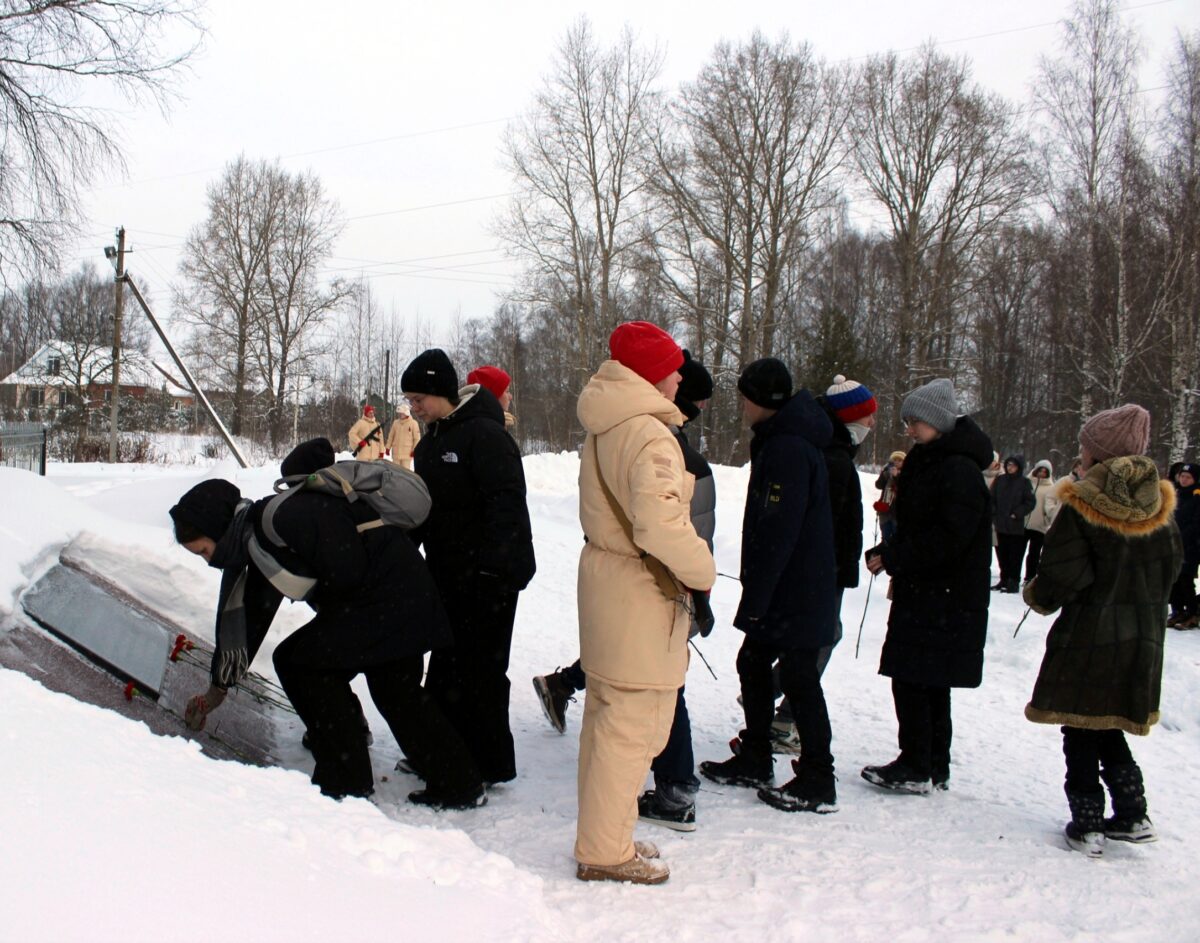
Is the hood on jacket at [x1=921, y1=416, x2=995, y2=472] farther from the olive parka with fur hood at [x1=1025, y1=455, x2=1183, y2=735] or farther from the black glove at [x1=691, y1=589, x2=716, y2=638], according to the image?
the black glove at [x1=691, y1=589, x2=716, y2=638]

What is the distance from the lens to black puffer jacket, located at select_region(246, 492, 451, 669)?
10.4 ft

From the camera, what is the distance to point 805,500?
363 cm

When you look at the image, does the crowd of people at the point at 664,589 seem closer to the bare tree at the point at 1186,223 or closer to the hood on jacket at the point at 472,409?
the hood on jacket at the point at 472,409

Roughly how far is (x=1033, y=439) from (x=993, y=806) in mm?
36407

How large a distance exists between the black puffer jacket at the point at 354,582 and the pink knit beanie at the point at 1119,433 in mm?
2673

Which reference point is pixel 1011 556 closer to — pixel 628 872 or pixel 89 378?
pixel 628 872

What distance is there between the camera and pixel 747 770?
3951 millimetres

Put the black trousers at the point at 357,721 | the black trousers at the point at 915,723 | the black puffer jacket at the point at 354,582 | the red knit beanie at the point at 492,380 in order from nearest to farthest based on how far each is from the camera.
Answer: the black puffer jacket at the point at 354,582, the black trousers at the point at 357,721, the black trousers at the point at 915,723, the red knit beanie at the point at 492,380

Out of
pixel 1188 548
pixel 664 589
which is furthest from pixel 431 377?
pixel 1188 548

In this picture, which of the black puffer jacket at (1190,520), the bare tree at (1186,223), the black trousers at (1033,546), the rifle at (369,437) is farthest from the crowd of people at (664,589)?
the bare tree at (1186,223)

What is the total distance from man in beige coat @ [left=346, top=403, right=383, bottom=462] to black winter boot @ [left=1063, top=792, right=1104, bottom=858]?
12800 millimetres

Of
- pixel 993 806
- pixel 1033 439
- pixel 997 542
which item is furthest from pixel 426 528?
pixel 1033 439

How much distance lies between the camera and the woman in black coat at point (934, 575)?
380cm

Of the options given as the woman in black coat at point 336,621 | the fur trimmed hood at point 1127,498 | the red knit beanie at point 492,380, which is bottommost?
the woman in black coat at point 336,621
